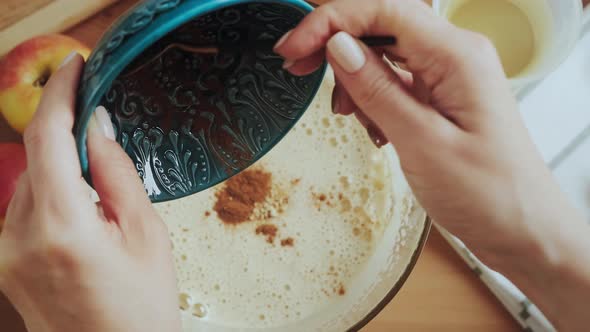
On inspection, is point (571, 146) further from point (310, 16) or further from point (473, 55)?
point (310, 16)

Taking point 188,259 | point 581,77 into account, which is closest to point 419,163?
point 188,259

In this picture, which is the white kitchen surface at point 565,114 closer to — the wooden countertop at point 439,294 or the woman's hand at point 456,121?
the wooden countertop at point 439,294

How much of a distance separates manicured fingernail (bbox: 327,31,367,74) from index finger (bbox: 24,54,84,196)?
0.20 metres

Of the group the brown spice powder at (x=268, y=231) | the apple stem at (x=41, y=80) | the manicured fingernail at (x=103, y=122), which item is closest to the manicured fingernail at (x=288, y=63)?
the manicured fingernail at (x=103, y=122)

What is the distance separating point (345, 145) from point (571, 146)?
334 mm

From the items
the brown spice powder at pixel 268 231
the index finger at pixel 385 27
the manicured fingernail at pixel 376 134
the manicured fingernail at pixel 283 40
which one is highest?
the index finger at pixel 385 27

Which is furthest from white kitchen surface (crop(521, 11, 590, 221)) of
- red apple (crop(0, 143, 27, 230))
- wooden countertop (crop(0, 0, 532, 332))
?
red apple (crop(0, 143, 27, 230))

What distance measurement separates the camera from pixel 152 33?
0.35m

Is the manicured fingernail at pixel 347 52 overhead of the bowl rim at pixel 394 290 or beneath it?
overhead

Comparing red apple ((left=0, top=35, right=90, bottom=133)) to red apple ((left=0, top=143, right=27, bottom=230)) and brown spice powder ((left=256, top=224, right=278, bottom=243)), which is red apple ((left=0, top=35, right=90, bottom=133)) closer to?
red apple ((left=0, top=143, right=27, bottom=230))

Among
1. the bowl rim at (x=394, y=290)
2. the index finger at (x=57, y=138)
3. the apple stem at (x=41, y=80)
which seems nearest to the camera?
the index finger at (x=57, y=138)

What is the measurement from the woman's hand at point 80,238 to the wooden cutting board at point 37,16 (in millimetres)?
304

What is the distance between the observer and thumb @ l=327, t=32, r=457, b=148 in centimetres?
46

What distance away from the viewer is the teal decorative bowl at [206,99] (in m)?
0.48
